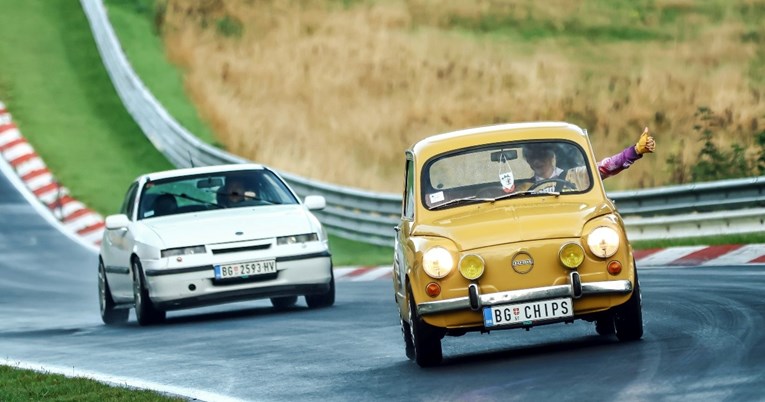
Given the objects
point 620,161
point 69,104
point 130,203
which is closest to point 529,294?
point 620,161

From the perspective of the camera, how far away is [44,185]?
31266 mm

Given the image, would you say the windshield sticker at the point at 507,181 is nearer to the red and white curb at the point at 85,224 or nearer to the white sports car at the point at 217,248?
the white sports car at the point at 217,248

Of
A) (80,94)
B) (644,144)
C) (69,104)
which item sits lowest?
(644,144)

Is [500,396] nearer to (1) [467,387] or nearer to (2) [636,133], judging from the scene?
(1) [467,387]

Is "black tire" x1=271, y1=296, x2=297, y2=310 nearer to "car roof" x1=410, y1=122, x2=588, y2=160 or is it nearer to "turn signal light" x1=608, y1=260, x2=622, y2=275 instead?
"car roof" x1=410, y1=122, x2=588, y2=160

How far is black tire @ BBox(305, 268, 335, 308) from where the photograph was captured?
1683 cm

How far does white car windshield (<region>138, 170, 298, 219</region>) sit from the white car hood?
0.22 metres

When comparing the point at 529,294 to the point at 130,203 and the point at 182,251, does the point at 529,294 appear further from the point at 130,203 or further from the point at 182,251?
the point at 130,203

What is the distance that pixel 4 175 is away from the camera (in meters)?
32.1

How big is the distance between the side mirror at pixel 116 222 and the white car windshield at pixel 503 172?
5.89 m

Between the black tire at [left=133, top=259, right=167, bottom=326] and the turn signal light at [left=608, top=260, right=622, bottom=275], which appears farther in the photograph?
the black tire at [left=133, top=259, right=167, bottom=326]

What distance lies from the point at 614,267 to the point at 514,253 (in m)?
0.60

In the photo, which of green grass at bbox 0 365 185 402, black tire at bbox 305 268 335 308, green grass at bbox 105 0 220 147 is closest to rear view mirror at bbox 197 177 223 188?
black tire at bbox 305 268 335 308

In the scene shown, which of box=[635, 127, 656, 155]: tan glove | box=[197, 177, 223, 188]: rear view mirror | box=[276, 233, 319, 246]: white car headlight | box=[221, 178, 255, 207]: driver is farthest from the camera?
box=[221, 178, 255, 207]: driver
